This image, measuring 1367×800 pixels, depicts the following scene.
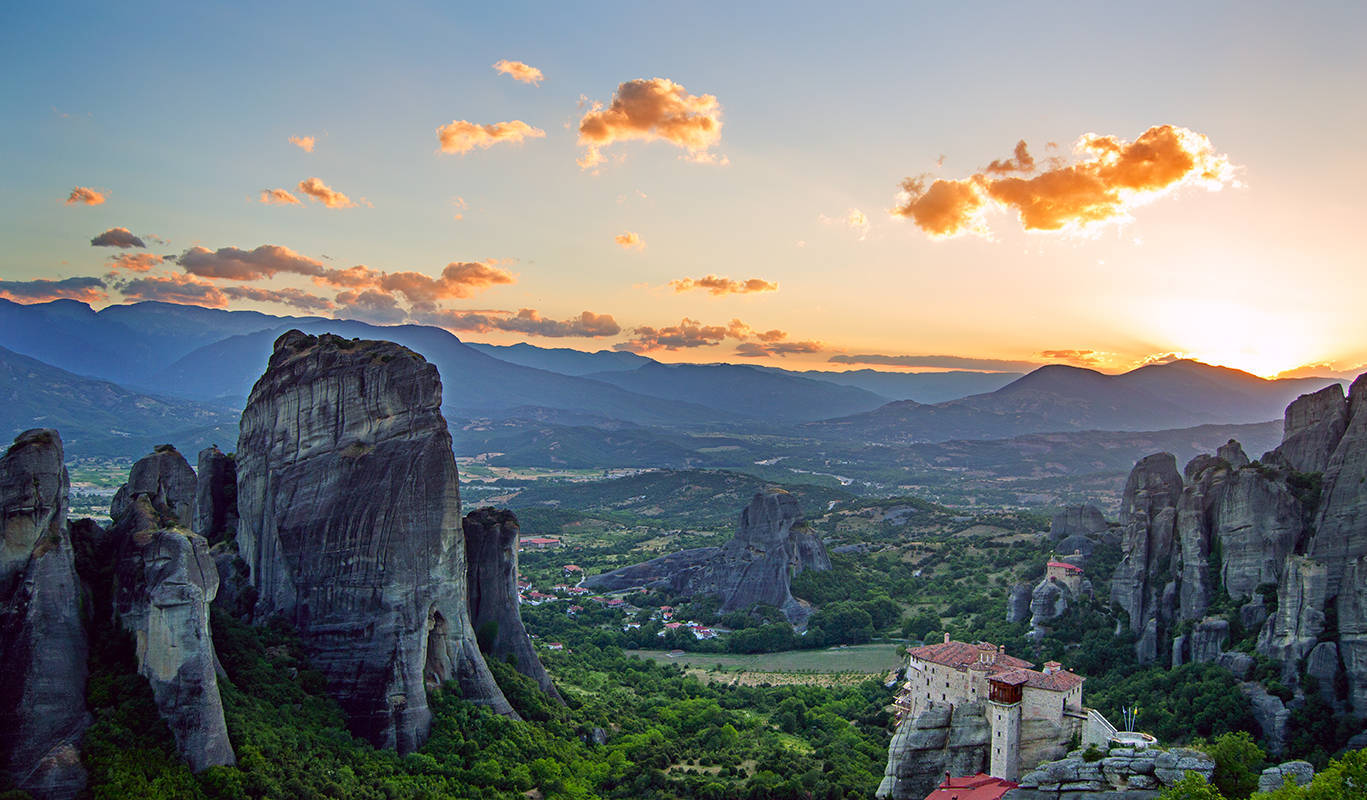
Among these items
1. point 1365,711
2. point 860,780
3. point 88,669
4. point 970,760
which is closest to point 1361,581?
point 1365,711

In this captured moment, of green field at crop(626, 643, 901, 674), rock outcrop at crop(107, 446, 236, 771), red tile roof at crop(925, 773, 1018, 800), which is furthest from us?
green field at crop(626, 643, 901, 674)

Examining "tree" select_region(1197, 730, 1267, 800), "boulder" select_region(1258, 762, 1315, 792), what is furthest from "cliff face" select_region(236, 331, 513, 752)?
"boulder" select_region(1258, 762, 1315, 792)

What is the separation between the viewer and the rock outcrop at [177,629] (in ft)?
102

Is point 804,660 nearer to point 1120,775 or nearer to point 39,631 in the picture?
point 1120,775

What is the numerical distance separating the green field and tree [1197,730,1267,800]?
150ft

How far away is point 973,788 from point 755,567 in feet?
235

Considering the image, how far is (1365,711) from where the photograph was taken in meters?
42.8

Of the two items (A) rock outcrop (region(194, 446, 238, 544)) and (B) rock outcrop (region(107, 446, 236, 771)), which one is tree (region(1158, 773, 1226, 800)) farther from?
A: (A) rock outcrop (region(194, 446, 238, 544))

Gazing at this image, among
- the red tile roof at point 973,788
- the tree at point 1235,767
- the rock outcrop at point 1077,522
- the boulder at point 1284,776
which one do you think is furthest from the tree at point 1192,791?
the rock outcrop at point 1077,522

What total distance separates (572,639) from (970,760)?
55.2 m

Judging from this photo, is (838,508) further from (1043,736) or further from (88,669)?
(88,669)

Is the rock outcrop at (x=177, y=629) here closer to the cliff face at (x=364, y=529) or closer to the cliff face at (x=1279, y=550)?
the cliff face at (x=364, y=529)

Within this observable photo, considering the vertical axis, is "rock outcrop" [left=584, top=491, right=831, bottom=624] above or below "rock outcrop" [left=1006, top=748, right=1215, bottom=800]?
below

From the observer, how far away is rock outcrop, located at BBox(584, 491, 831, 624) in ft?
348
